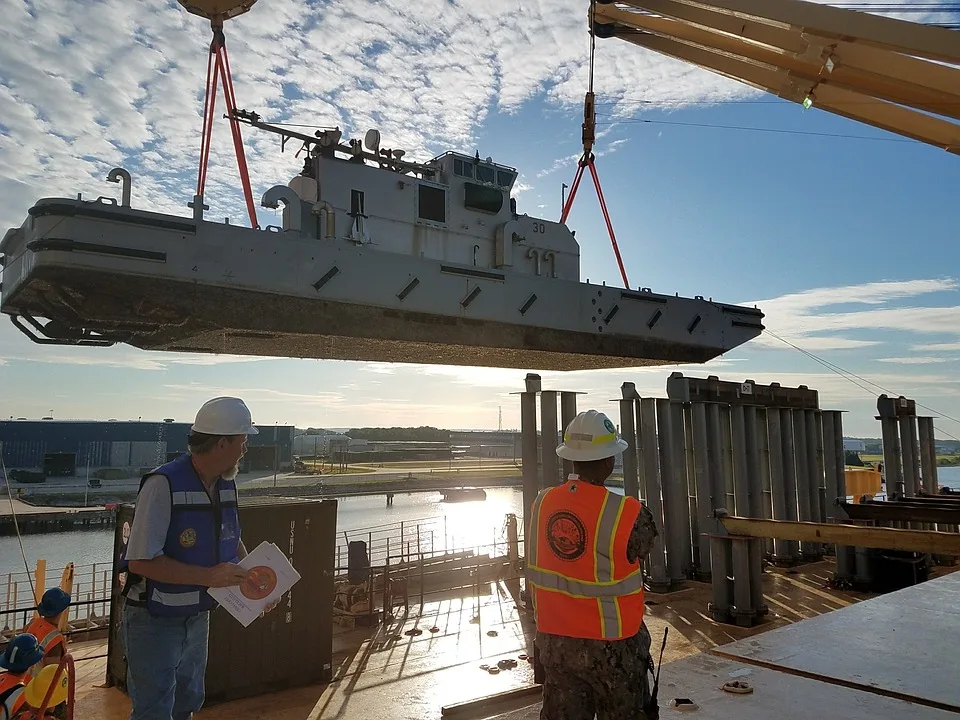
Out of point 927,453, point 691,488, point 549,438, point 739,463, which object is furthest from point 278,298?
point 927,453

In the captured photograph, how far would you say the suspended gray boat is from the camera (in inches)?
280

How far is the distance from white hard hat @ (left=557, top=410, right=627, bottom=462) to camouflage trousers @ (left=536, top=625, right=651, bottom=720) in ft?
2.21

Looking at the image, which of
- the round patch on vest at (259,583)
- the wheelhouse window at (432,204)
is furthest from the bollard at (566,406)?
the round patch on vest at (259,583)

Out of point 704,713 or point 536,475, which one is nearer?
point 704,713

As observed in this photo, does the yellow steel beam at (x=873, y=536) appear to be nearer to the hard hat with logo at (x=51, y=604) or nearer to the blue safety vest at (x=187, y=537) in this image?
the blue safety vest at (x=187, y=537)

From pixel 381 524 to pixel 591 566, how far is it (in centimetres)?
3997

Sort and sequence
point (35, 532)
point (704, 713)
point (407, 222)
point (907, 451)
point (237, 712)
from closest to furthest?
1. point (704, 713)
2. point (237, 712)
3. point (407, 222)
4. point (907, 451)
5. point (35, 532)

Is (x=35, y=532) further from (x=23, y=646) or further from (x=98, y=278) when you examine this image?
(x=23, y=646)

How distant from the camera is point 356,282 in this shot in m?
8.37

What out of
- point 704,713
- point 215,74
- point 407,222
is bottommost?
point 704,713

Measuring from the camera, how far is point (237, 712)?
19.3 feet

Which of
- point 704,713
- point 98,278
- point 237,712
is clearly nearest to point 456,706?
point 704,713

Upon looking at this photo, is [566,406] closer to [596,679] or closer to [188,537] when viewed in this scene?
[596,679]

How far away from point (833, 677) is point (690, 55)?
8.19m
